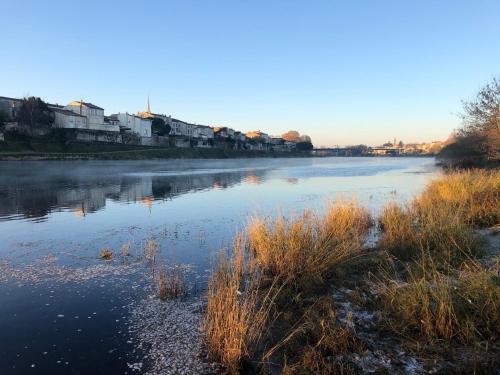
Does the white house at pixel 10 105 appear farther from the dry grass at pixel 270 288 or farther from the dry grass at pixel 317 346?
the dry grass at pixel 317 346

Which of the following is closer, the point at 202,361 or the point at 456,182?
the point at 202,361

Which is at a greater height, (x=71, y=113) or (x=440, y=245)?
(x=71, y=113)

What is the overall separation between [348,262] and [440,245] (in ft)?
7.86

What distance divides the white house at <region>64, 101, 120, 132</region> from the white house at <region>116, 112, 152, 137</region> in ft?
22.4

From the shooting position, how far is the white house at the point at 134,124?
394ft

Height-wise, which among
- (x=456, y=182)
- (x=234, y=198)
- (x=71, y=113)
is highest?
(x=71, y=113)

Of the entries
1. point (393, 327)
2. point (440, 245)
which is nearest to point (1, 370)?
point (393, 327)

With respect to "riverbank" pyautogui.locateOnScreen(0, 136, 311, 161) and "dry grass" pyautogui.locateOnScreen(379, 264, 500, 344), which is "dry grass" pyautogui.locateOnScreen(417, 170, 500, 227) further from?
"riverbank" pyautogui.locateOnScreen(0, 136, 311, 161)

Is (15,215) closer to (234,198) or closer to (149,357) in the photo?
(234,198)

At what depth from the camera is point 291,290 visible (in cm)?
827

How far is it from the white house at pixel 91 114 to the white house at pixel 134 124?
22.4 feet

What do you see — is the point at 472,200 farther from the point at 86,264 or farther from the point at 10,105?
the point at 10,105

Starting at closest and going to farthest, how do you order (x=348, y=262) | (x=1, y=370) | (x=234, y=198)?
(x=1, y=370) < (x=348, y=262) < (x=234, y=198)

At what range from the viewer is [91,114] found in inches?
4331
